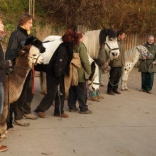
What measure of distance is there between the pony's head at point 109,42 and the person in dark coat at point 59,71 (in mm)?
1601

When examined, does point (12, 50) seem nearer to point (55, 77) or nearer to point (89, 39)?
point (55, 77)

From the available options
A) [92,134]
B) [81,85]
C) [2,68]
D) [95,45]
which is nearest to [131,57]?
[95,45]

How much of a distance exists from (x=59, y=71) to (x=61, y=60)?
22 centimetres

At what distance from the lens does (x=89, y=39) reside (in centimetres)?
801

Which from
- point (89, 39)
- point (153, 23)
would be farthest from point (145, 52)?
point (153, 23)

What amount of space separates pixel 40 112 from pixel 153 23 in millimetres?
12299

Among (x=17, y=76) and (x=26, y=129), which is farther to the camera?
(x=26, y=129)

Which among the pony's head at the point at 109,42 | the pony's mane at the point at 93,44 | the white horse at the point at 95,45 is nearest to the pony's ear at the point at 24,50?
the white horse at the point at 95,45

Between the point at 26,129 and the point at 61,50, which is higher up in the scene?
the point at 61,50

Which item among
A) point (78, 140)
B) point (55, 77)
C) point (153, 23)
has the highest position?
point (153, 23)

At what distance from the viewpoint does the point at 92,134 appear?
5.88 m

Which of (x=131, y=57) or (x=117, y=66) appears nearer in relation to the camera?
(x=117, y=66)

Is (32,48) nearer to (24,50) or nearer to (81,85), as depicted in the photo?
(24,50)

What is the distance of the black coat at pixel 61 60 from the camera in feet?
21.0
